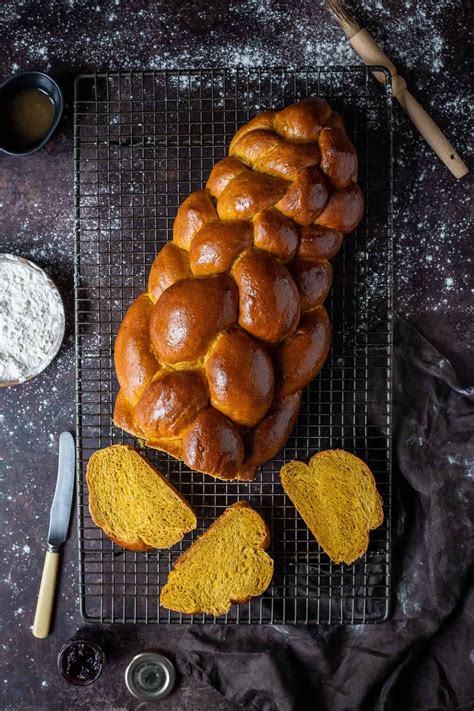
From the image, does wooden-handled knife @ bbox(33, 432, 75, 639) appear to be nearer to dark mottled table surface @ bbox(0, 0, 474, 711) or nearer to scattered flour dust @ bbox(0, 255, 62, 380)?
dark mottled table surface @ bbox(0, 0, 474, 711)

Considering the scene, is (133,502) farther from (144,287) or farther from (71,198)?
(71,198)

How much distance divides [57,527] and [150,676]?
566mm

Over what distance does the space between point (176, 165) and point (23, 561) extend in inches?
54.6

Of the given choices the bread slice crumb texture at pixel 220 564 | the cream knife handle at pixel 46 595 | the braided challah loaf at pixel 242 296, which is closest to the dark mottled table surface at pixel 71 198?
the cream knife handle at pixel 46 595

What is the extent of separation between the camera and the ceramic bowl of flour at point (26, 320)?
2.25 meters

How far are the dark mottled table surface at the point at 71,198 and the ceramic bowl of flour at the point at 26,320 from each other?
0.38 feet

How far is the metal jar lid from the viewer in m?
2.33

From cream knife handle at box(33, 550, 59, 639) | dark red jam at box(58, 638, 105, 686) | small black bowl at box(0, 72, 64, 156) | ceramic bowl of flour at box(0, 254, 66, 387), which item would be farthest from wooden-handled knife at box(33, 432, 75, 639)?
small black bowl at box(0, 72, 64, 156)

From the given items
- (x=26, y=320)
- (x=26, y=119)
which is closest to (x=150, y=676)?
(x=26, y=320)

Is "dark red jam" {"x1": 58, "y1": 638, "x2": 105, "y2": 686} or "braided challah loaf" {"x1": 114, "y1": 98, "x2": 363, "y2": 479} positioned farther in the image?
"dark red jam" {"x1": 58, "y1": 638, "x2": 105, "y2": 686}

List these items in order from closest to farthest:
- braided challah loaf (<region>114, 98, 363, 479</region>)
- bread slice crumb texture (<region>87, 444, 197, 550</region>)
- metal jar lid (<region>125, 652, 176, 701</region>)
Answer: braided challah loaf (<region>114, 98, 363, 479</region>), bread slice crumb texture (<region>87, 444, 197, 550</region>), metal jar lid (<region>125, 652, 176, 701</region>)

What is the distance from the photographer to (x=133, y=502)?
88.2 inches

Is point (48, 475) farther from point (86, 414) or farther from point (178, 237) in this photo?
point (178, 237)

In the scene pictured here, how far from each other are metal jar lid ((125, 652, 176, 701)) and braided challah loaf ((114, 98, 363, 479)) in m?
0.77
